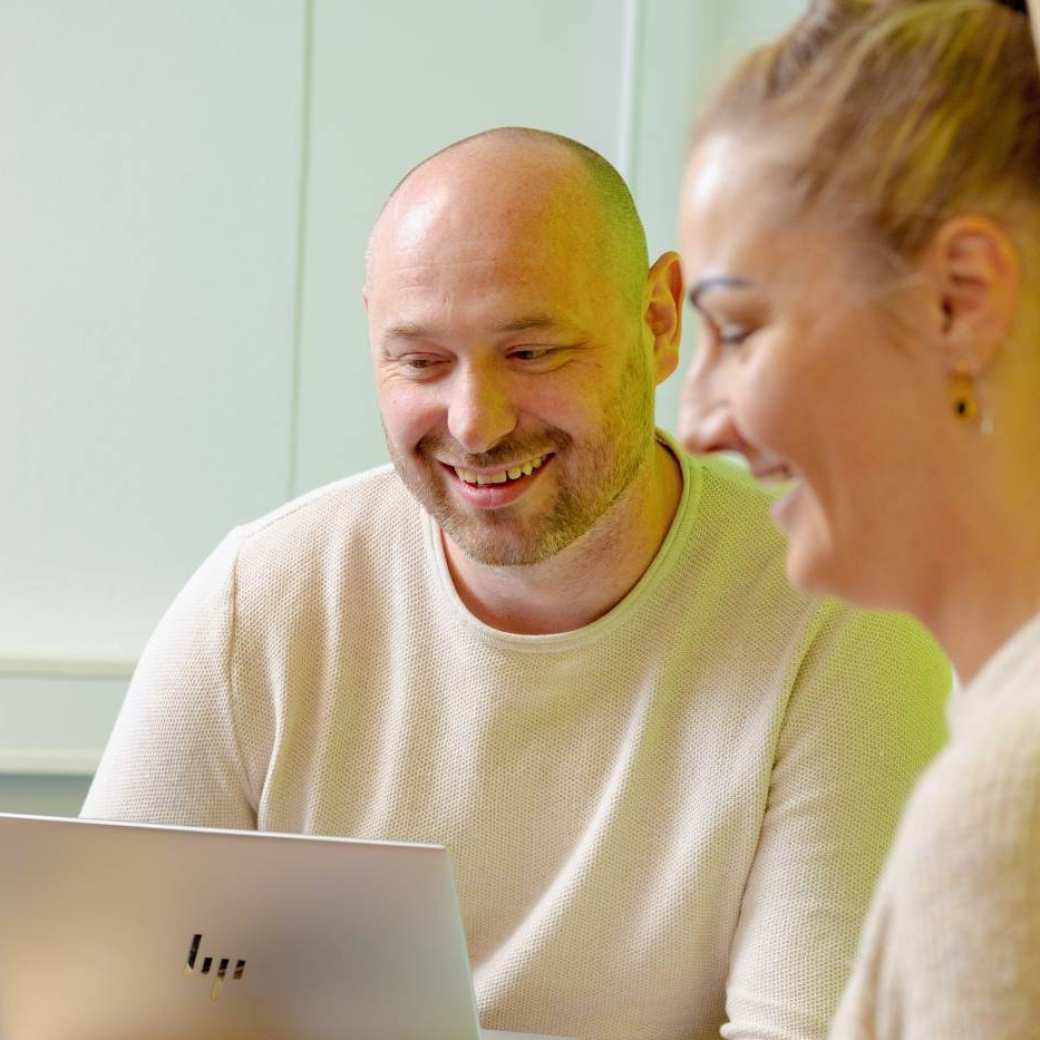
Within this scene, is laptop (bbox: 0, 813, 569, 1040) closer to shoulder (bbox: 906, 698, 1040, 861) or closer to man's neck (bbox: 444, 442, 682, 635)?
man's neck (bbox: 444, 442, 682, 635)

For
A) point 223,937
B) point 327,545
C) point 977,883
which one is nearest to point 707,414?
point 977,883

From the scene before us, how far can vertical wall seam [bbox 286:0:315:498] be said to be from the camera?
9.56ft

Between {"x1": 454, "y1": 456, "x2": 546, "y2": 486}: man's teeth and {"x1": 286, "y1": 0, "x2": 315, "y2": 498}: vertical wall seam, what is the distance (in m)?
1.24

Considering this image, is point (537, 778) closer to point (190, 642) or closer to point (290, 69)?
point (190, 642)

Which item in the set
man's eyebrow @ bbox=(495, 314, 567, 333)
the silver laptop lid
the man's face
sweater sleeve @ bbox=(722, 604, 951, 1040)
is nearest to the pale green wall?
the man's face

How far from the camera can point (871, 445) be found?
79 centimetres

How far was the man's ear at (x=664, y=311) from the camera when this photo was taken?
6.14 ft

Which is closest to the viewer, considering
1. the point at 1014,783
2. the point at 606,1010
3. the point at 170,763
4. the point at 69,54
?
the point at 1014,783

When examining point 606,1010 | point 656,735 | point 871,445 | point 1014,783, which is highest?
point 871,445

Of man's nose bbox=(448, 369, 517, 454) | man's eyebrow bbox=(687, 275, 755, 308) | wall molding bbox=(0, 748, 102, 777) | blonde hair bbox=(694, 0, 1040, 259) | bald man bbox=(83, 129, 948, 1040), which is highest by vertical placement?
blonde hair bbox=(694, 0, 1040, 259)

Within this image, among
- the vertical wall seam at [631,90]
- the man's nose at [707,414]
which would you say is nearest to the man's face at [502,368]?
the man's nose at [707,414]

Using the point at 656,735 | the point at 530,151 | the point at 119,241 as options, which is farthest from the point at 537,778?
the point at 119,241

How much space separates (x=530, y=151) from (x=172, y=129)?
4.22 ft

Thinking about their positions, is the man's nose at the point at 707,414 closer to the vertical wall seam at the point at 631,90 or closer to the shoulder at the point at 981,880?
the shoulder at the point at 981,880
